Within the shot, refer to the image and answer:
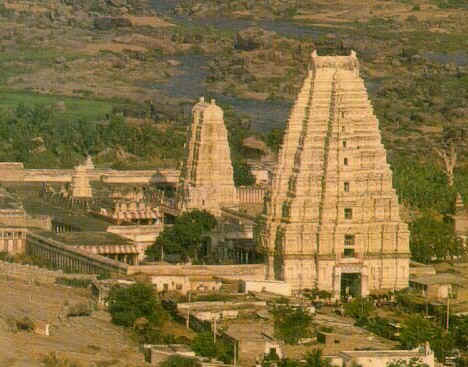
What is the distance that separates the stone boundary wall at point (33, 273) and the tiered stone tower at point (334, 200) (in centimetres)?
685

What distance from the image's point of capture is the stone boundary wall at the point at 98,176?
120625mm

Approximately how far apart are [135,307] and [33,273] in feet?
35.2

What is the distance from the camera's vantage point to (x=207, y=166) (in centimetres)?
10644

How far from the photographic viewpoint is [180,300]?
281ft

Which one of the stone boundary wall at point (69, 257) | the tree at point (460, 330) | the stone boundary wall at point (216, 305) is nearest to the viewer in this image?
the tree at point (460, 330)

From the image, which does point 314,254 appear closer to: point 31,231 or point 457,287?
point 457,287

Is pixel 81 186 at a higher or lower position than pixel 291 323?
higher

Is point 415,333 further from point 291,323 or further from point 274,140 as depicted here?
point 274,140

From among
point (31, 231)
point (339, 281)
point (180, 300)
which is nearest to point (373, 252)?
point (339, 281)

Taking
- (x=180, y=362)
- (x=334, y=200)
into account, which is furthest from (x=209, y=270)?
(x=180, y=362)

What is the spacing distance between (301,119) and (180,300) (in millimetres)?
8258

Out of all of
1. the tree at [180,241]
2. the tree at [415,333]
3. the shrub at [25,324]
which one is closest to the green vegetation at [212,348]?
the tree at [415,333]

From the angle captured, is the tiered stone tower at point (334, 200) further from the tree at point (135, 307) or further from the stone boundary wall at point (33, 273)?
the tree at point (135, 307)

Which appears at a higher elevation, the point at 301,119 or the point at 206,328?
the point at 301,119
